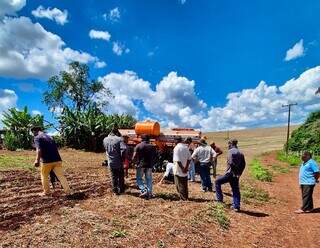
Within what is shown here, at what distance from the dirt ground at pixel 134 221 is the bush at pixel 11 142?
19694 mm

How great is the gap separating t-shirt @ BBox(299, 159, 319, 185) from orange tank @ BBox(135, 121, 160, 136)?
30.4 ft

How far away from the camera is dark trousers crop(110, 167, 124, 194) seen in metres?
13.5

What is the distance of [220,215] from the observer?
488 inches

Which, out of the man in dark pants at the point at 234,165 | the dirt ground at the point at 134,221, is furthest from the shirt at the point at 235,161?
the dirt ground at the point at 134,221

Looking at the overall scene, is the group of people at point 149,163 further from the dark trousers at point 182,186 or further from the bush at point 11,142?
the bush at point 11,142

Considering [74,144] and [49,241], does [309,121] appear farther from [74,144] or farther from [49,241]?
[49,241]

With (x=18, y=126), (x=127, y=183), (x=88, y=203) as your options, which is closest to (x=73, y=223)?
(x=88, y=203)

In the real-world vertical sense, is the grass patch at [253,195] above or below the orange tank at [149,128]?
below

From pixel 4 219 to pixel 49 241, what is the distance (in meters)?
2.14

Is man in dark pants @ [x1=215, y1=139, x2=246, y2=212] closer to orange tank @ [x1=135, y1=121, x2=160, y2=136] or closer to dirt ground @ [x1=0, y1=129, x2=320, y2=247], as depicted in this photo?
dirt ground @ [x1=0, y1=129, x2=320, y2=247]

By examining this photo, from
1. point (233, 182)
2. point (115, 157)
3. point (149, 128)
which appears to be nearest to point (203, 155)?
point (233, 182)

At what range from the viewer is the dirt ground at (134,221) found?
915cm

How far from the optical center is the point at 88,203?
12.1m

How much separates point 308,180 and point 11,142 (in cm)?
2582
